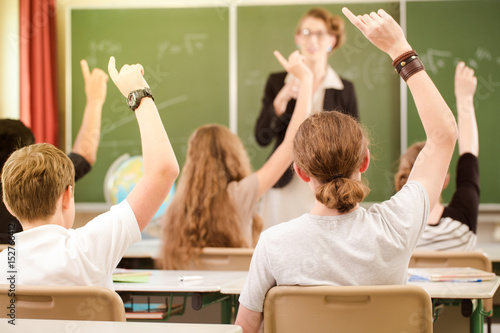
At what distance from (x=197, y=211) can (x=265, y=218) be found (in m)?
1.86

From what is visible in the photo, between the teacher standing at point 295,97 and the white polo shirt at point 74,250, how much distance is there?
10.9 feet

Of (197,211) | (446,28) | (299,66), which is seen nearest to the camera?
(299,66)

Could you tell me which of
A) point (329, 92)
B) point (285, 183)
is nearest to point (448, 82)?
point (329, 92)

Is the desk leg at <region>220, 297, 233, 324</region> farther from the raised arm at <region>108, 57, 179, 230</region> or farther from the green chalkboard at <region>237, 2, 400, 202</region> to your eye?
the green chalkboard at <region>237, 2, 400, 202</region>

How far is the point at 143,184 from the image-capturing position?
148 centimetres

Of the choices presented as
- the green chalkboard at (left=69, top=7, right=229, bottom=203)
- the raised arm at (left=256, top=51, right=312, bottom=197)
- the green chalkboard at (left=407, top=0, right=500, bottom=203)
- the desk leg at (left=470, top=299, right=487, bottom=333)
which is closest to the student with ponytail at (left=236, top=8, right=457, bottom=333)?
the desk leg at (left=470, top=299, right=487, bottom=333)

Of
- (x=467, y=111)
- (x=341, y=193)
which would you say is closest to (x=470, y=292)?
(x=341, y=193)

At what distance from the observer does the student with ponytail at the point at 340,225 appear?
140cm

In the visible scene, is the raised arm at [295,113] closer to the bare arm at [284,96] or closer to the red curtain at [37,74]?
the bare arm at [284,96]

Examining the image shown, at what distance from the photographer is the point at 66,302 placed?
54.4 inches

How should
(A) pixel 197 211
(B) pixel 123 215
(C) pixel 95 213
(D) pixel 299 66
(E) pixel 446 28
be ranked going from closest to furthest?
(B) pixel 123 215 → (D) pixel 299 66 → (A) pixel 197 211 → (E) pixel 446 28 → (C) pixel 95 213

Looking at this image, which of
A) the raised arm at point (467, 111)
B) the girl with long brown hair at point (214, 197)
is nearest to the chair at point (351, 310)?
the girl with long brown hair at point (214, 197)

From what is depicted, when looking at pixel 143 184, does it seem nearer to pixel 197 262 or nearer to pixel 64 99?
pixel 197 262

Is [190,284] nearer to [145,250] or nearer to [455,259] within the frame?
[455,259]
